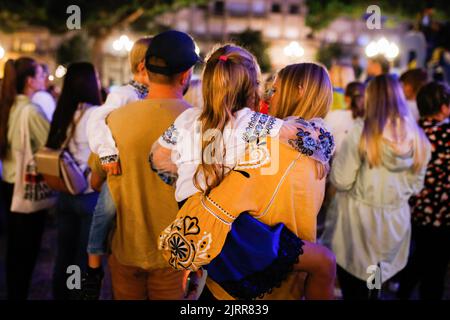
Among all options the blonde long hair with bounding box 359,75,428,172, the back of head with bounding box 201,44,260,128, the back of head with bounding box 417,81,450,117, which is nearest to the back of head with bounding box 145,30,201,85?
the back of head with bounding box 201,44,260,128

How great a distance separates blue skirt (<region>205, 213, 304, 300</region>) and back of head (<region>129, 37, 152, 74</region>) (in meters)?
→ 1.27

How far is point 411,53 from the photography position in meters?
8.03

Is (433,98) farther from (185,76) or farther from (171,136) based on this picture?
(171,136)

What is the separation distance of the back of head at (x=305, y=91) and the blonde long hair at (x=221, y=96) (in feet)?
0.60

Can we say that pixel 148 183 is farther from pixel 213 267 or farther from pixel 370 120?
pixel 370 120

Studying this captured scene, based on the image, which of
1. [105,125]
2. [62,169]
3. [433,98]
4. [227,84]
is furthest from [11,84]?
[433,98]

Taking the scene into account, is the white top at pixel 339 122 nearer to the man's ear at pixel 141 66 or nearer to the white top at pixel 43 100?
the man's ear at pixel 141 66

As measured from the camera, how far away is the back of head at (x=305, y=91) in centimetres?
188

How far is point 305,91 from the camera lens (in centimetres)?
189

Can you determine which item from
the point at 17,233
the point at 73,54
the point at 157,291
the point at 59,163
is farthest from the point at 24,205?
the point at 73,54

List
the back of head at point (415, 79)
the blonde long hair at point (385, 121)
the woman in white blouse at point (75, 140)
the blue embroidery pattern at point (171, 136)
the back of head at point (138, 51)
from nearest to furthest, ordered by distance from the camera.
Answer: the blue embroidery pattern at point (171, 136), the back of head at point (138, 51), the blonde long hair at point (385, 121), the woman in white blouse at point (75, 140), the back of head at point (415, 79)

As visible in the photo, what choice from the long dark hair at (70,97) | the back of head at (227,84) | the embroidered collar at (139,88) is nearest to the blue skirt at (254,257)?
the back of head at (227,84)

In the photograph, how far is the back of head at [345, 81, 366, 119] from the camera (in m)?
4.10

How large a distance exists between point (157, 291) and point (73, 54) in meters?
29.6
